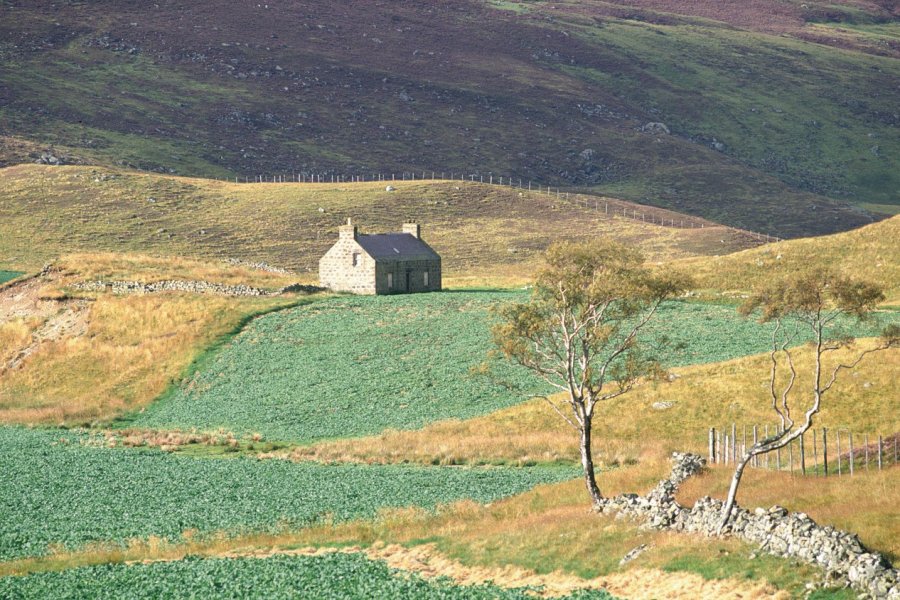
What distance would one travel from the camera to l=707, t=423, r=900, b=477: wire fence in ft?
135

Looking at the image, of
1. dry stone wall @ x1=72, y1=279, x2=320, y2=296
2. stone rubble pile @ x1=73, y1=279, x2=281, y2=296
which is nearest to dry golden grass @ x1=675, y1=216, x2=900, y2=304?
dry stone wall @ x1=72, y1=279, x2=320, y2=296

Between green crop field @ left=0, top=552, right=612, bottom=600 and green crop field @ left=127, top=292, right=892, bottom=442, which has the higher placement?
green crop field @ left=0, top=552, right=612, bottom=600

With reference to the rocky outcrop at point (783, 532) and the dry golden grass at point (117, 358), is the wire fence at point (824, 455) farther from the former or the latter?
the dry golden grass at point (117, 358)

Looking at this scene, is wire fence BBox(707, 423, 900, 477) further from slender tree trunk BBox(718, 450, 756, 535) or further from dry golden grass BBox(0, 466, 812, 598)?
dry golden grass BBox(0, 466, 812, 598)

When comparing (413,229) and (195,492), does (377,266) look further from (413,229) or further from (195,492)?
(195,492)

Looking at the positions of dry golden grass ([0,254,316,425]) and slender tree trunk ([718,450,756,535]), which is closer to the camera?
slender tree trunk ([718,450,756,535])

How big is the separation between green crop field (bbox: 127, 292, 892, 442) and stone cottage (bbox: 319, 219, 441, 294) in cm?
833

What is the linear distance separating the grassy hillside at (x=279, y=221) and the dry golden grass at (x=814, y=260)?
37997 mm

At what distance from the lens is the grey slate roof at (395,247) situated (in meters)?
112

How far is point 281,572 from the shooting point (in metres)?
36.9

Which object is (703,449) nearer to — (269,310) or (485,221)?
(269,310)

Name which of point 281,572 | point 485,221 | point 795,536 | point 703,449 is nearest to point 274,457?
point 703,449

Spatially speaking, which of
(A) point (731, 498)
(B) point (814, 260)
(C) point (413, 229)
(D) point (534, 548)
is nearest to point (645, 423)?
(D) point (534, 548)

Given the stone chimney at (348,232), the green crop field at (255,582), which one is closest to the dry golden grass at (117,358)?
the stone chimney at (348,232)
